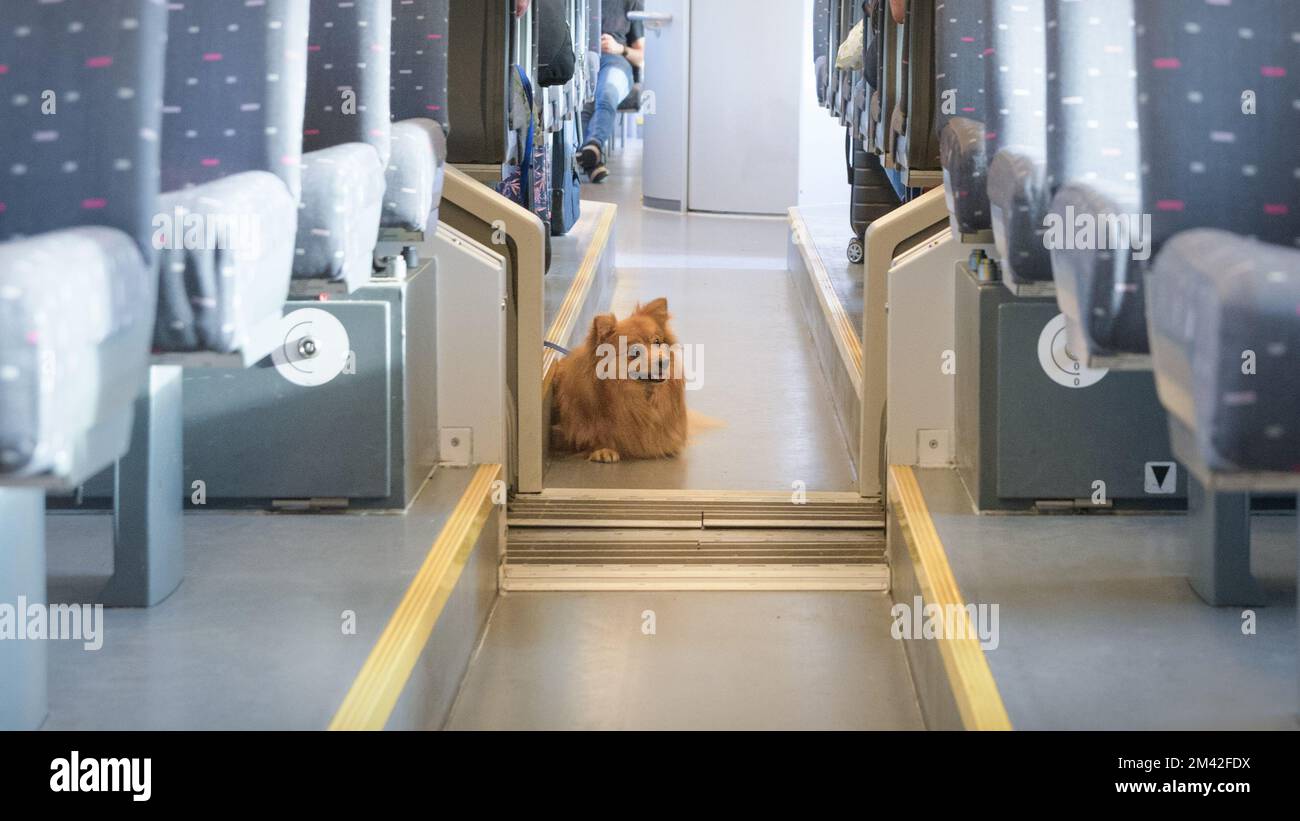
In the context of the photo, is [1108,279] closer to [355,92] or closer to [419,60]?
[355,92]

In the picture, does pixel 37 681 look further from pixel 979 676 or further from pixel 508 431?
pixel 508 431

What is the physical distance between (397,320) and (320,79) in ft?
1.97

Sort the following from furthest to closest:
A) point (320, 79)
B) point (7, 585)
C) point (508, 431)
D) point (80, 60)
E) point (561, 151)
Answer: point (561, 151) < point (508, 431) < point (320, 79) < point (7, 585) < point (80, 60)

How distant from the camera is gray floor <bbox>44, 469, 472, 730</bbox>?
226 cm

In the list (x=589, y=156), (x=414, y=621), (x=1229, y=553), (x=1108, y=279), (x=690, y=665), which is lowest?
(x=690, y=665)

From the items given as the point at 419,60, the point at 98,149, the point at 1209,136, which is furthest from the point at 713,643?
the point at 98,149

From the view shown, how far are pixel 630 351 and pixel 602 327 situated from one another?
0.38ft

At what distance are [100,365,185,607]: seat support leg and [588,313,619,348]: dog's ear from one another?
2195 mm

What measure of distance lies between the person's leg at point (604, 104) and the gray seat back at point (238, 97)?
8551mm

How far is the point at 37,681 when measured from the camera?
7.02 ft

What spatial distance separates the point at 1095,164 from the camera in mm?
2518

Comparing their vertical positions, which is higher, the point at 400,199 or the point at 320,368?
the point at 400,199
